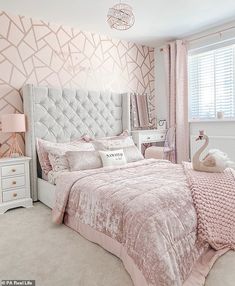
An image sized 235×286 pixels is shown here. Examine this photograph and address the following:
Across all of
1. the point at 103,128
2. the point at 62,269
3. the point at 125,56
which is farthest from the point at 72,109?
the point at 62,269

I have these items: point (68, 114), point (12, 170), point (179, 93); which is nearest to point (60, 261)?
point (12, 170)

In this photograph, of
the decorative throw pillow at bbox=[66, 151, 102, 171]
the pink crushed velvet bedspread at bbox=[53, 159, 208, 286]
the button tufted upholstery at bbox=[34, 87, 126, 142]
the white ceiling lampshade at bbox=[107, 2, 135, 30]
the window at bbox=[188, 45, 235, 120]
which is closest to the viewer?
the pink crushed velvet bedspread at bbox=[53, 159, 208, 286]

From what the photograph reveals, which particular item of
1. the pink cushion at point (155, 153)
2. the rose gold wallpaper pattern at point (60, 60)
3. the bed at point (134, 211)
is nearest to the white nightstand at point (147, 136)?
the pink cushion at point (155, 153)

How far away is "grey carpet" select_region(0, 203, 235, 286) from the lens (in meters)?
1.62

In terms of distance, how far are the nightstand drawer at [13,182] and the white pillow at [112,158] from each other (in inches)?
41.2

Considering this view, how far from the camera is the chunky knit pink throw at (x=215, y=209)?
183 cm

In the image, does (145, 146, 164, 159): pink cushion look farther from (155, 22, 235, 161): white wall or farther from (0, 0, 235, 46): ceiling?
(0, 0, 235, 46): ceiling

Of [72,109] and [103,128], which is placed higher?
[72,109]

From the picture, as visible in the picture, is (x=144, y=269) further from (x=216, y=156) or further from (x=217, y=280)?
(x=216, y=156)

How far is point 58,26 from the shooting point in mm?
3600

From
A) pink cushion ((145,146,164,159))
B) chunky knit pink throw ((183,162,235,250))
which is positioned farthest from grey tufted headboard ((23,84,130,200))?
chunky knit pink throw ((183,162,235,250))

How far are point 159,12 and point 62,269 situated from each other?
10.5 feet

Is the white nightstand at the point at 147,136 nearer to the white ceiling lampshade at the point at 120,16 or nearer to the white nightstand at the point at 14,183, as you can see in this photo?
the white nightstand at the point at 14,183

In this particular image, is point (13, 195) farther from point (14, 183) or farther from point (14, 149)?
point (14, 149)
